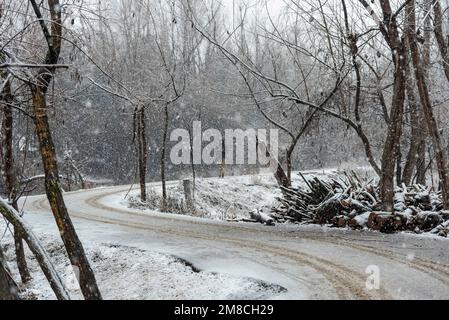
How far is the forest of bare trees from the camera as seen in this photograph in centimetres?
707

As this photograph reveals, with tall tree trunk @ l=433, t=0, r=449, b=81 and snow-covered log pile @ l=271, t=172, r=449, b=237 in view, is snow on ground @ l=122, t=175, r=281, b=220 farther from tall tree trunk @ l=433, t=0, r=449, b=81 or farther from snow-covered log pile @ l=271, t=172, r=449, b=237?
tall tree trunk @ l=433, t=0, r=449, b=81

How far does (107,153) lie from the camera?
41.5m

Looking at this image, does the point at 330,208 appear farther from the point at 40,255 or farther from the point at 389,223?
the point at 40,255

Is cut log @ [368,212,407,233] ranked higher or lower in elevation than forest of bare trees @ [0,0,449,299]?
lower

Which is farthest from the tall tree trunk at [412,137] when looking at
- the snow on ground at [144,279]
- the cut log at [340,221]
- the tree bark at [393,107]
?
the snow on ground at [144,279]

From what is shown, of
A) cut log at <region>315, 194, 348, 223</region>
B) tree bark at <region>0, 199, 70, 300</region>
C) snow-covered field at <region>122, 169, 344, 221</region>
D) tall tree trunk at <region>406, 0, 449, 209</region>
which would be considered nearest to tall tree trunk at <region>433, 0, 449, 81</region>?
tall tree trunk at <region>406, 0, 449, 209</region>

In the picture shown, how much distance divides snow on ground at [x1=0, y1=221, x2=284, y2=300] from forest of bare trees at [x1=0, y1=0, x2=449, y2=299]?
0.88m

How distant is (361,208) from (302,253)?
3303 millimetres

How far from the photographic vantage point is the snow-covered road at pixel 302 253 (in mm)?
5789

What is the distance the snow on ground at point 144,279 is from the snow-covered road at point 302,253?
252mm

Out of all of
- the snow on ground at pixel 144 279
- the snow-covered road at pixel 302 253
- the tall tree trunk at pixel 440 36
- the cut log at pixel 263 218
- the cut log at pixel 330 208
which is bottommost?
the snow on ground at pixel 144 279

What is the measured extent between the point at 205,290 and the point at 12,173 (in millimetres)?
5579

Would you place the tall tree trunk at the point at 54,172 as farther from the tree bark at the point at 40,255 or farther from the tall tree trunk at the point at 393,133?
the tall tree trunk at the point at 393,133
